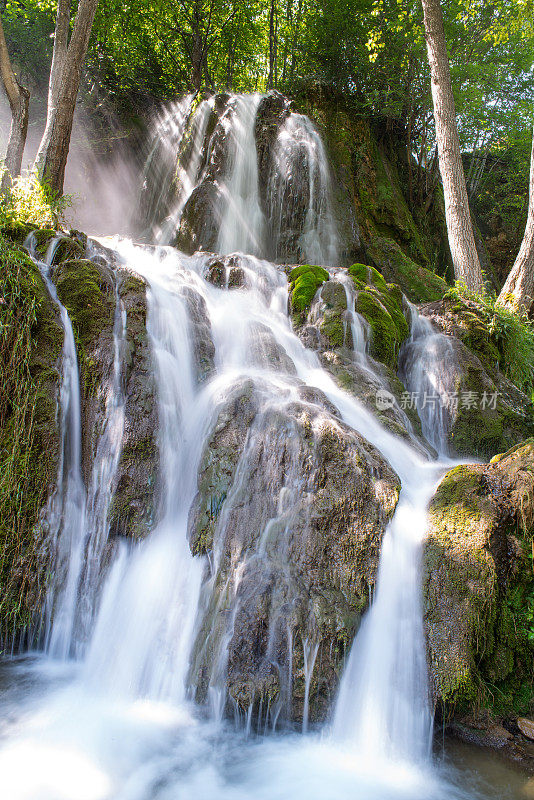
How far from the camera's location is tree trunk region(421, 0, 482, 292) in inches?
346

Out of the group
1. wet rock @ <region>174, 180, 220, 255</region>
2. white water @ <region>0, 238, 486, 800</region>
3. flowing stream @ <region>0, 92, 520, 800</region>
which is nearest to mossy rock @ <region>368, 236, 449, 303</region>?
wet rock @ <region>174, 180, 220, 255</region>

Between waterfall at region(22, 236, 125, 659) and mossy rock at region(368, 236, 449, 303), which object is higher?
mossy rock at region(368, 236, 449, 303)

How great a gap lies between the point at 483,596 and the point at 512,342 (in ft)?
18.6

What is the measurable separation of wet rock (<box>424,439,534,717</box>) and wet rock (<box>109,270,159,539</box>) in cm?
244

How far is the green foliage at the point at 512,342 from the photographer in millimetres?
7645

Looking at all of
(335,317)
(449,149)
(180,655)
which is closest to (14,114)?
(335,317)

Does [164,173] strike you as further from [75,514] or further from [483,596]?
[483,596]

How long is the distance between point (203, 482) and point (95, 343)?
1865mm

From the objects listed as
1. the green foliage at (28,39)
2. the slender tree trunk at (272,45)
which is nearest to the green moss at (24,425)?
the green foliage at (28,39)

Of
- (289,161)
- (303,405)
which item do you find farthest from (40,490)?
(289,161)

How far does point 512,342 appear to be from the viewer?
774 cm

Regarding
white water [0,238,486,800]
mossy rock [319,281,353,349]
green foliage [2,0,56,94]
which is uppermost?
green foliage [2,0,56,94]

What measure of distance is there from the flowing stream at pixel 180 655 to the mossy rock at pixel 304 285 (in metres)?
2.06

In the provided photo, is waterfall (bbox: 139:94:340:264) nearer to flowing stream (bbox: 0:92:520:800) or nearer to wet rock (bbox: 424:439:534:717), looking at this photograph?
flowing stream (bbox: 0:92:520:800)
